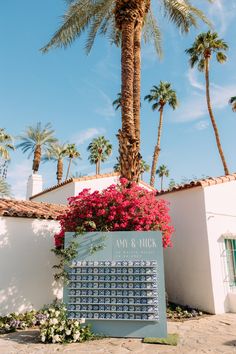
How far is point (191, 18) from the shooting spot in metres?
13.8

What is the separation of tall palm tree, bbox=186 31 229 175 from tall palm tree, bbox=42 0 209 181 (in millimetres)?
9416

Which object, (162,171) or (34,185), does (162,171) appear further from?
(34,185)

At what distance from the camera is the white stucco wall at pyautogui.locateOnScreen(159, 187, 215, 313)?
1080cm

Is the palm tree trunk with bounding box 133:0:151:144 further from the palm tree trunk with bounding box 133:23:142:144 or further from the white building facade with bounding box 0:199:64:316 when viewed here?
the white building facade with bounding box 0:199:64:316

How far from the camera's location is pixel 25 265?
9922 millimetres

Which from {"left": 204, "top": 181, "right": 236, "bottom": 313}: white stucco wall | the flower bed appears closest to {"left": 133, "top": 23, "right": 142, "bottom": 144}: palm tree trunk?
{"left": 204, "top": 181, "right": 236, "bottom": 313}: white stucco wall

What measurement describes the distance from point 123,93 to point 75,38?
15.7 ft

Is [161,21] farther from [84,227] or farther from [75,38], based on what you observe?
[84,227]

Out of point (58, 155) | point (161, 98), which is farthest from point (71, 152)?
point (161, 98)

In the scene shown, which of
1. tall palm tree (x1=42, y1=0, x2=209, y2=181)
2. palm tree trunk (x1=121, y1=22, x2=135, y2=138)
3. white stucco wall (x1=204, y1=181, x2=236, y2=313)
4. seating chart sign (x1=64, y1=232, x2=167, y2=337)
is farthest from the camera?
palm tree trunk (x1=121, y1=22, x2=135, y2=138)

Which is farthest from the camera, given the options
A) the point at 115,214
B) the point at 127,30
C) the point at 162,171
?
the point at 162,171

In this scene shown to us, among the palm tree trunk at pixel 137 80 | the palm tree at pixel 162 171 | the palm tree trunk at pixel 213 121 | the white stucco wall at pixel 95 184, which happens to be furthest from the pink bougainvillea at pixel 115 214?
the palm tree at pixel 162 171

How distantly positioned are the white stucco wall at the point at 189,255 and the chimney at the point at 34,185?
11.4 m

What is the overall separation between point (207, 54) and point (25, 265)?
21204 millimetres
